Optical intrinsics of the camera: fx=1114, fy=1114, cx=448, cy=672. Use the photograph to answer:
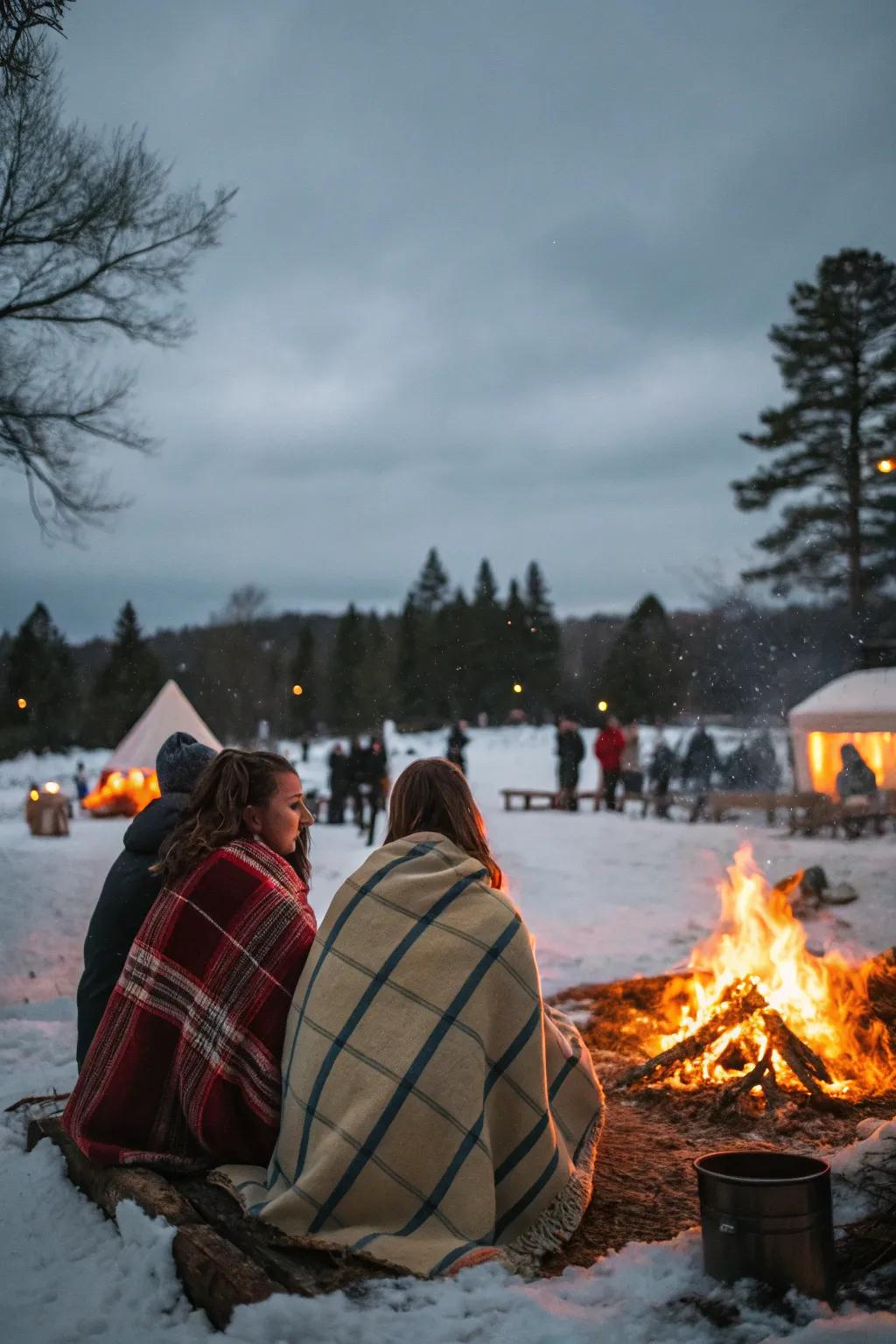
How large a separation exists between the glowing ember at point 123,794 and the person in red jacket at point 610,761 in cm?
696

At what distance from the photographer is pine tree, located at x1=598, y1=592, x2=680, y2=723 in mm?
24281

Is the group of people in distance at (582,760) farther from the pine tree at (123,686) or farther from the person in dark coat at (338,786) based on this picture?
the pine tree at (123,686)

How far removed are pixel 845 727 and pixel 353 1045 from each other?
13.8 m

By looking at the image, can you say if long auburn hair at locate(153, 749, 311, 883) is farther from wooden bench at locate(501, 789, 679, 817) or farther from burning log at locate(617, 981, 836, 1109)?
wooden bench at locate(501, 789, 679, 817)

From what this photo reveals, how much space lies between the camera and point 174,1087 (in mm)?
3256

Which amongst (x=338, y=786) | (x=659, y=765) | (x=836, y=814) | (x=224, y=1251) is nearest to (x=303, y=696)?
(x=659, y=765)

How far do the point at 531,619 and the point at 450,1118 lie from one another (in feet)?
80.9

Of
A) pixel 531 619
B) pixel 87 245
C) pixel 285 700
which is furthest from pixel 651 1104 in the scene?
pixel 285 700

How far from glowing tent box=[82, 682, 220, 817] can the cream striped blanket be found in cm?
1451

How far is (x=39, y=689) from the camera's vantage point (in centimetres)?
3809

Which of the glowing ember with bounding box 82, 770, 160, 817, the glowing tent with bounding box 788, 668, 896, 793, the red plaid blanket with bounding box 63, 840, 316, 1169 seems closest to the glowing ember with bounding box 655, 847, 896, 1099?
the red plaid blanket with bounding box 63, 840, 316, 1169

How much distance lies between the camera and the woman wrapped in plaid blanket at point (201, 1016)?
3.17 meters

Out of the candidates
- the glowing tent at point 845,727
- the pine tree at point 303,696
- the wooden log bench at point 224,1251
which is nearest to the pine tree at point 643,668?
the pine tree at point 303,696

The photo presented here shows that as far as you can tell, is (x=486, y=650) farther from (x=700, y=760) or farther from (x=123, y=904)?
(x=123, y=904)
